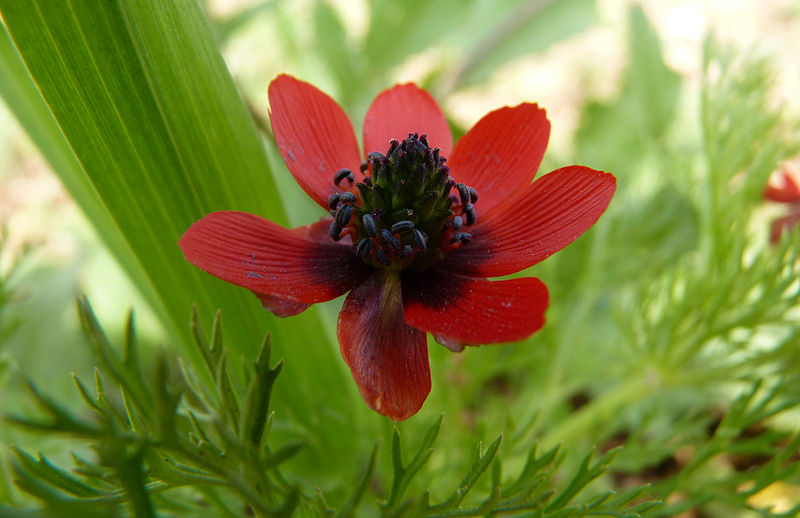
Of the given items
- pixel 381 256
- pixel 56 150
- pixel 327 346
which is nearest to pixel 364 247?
pixel 381 256

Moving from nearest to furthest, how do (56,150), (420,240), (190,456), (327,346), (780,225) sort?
(190,456) → (420,240) → (56,150) → (327,346) → (780,225)

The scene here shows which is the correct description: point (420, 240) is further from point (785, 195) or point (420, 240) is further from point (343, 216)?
point (785, 195)

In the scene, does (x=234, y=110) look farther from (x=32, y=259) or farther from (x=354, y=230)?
(x=32, y=259)

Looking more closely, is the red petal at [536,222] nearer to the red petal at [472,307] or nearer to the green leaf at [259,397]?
the red petal at [472,307]

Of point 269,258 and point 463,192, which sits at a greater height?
point 463,192

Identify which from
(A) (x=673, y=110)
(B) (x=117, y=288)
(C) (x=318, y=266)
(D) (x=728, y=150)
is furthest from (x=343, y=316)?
(A) (x=673, y=110)

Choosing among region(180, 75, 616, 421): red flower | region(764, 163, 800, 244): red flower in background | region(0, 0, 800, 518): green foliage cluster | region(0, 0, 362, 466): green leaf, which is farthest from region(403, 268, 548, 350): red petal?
region(764, 163, 800, 244): red flower in background

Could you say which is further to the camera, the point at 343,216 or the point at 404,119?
the point at 404,119
